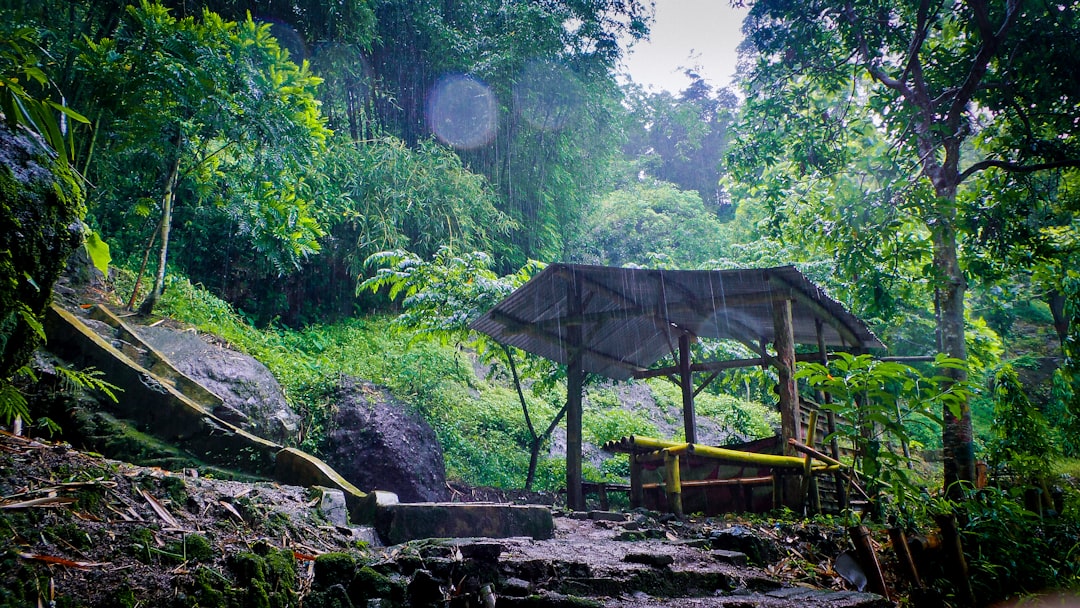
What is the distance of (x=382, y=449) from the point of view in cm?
711

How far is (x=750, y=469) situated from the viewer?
272 inches

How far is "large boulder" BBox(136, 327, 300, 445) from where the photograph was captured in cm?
649

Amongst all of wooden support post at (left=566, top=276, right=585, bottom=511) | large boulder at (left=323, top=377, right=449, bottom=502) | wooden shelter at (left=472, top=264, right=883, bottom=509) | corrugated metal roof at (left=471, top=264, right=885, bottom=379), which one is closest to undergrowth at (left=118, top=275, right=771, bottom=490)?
large boulder at (left=323, top=377, right=449, bottom=502)

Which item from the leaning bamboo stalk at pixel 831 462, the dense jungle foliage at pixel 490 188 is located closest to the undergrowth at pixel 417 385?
the dense jungle foliage at pixel 490 188

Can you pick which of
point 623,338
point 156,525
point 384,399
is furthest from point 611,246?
point 156,525

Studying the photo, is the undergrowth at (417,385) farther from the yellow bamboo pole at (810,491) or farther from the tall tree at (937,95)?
the tall tree at (937,95)

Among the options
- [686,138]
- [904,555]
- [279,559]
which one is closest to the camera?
[279,559]

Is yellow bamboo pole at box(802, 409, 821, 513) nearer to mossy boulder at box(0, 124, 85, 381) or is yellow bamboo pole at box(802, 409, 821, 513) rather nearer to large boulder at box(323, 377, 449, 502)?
large boulder at box(323, 377, 449, 502)

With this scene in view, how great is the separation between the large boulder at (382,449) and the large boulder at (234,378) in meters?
0.56

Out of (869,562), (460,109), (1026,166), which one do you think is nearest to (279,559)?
(869,562)

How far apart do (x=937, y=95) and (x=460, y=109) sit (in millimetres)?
13267

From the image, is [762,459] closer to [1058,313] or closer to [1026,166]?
[1026,166]

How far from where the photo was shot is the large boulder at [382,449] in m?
6.94

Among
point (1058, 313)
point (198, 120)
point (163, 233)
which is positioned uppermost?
point (198, 120)
